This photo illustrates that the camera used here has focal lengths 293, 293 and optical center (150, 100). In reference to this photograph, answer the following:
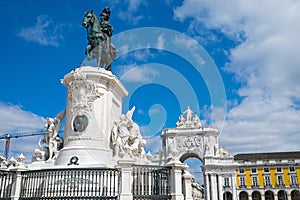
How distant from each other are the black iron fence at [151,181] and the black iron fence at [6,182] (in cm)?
436

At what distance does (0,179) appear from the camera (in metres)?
10.8

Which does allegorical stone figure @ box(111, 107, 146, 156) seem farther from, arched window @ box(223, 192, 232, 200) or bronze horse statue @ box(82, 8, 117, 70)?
arched window @ box(223, 192, 232, 200)

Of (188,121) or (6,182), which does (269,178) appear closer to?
(188,121)

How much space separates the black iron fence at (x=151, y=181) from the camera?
9.91 meters

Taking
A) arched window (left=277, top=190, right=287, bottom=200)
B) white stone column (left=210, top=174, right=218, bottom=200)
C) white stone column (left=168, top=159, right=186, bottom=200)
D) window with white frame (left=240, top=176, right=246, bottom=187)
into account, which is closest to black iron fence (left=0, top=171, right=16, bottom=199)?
white stone column (left=168, top=159, right=186, bottom=200)

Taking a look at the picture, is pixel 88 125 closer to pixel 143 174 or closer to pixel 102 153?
pixel 102 153

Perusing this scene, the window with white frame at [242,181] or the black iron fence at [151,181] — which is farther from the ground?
the window with white frame at [242,181]

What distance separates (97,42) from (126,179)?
25.4 feet

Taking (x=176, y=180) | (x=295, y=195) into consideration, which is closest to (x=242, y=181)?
(x=295, y=195)

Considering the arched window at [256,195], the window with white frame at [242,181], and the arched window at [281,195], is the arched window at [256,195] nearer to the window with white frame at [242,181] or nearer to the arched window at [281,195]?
the window with white frame at [242,181]

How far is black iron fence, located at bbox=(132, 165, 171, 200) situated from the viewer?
991 cm

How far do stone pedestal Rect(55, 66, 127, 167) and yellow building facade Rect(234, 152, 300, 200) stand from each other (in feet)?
163

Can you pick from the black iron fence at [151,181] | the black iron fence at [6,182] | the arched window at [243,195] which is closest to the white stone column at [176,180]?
the black iron fence at [151,181]

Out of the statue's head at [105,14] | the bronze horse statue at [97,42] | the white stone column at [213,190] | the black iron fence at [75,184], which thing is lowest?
the black iron fence at [75,184]
